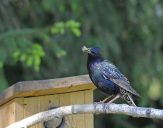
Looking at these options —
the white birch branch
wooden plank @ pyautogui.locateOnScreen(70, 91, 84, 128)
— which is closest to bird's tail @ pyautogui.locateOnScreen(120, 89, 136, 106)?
the white birch branch

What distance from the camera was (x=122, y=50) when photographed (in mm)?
8500

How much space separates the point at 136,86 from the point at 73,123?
11.1ft

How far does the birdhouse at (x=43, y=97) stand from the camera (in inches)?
178

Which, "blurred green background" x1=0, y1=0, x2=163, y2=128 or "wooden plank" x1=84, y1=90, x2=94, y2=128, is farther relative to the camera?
"blurred green background" x1=0, y1=0, x2=163, y2=128

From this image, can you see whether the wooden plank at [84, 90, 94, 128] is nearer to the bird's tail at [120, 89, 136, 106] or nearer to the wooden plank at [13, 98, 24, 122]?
the wooden plank at [13, 98, 24, 122]

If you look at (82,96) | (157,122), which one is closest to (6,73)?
(157,122)

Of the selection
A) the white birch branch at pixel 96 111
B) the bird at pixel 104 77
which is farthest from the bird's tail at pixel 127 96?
the white birch branch at pixel 96 111

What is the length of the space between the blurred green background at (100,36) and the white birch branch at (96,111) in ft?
10.1

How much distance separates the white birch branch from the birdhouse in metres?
0.26

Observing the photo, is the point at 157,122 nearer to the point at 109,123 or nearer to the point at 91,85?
the point at 109,123

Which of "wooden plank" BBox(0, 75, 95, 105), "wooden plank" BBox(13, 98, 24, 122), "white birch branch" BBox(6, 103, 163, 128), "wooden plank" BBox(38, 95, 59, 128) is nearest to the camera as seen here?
"white birch branch" BBox(6, 103, 163, 128)

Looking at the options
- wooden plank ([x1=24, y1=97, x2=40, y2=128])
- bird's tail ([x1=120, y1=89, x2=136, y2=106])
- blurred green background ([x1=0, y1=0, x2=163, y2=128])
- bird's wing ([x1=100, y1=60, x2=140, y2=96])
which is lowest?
bird's tail ([x1=120, y1=89, x2=136, y2=106])

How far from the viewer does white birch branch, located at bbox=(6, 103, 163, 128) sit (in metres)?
3.84

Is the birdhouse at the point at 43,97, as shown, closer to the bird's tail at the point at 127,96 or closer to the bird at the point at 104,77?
the bird at the point at 104,77
